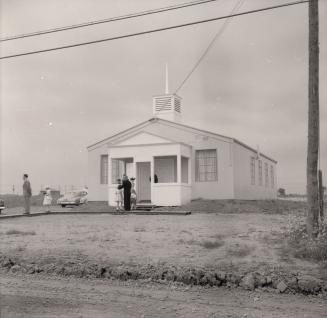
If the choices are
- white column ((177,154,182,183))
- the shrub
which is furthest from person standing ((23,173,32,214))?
the shrub

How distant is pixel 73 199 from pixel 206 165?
28.6 feet

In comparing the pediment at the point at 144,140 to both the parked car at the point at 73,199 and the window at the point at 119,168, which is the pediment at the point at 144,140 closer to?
the window at the point at 119,168

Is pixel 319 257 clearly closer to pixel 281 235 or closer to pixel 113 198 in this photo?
pixel 281 235

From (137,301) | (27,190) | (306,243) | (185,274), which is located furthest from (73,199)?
(137,301)

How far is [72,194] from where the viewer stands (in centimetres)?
3225

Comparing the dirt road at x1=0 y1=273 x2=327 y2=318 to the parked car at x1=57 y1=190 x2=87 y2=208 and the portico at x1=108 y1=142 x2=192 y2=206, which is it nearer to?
the portico at x1=108 y1=142 x2=192 y2=206

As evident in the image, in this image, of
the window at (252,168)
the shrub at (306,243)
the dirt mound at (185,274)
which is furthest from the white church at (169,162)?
the dirt mound at (185,274)

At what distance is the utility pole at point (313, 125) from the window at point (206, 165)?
15.1 m

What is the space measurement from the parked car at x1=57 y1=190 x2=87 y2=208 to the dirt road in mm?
21602

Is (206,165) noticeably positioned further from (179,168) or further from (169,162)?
(179,168)

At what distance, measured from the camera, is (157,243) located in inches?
508

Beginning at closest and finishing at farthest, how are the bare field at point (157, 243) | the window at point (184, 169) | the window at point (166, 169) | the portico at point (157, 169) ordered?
the bare field at point (157, 243) < the portico at point (157, 169) < the window at point (166, 169) < the window at point (184, 169)

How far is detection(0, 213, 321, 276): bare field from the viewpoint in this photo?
10.9m

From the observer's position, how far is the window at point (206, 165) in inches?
1088
